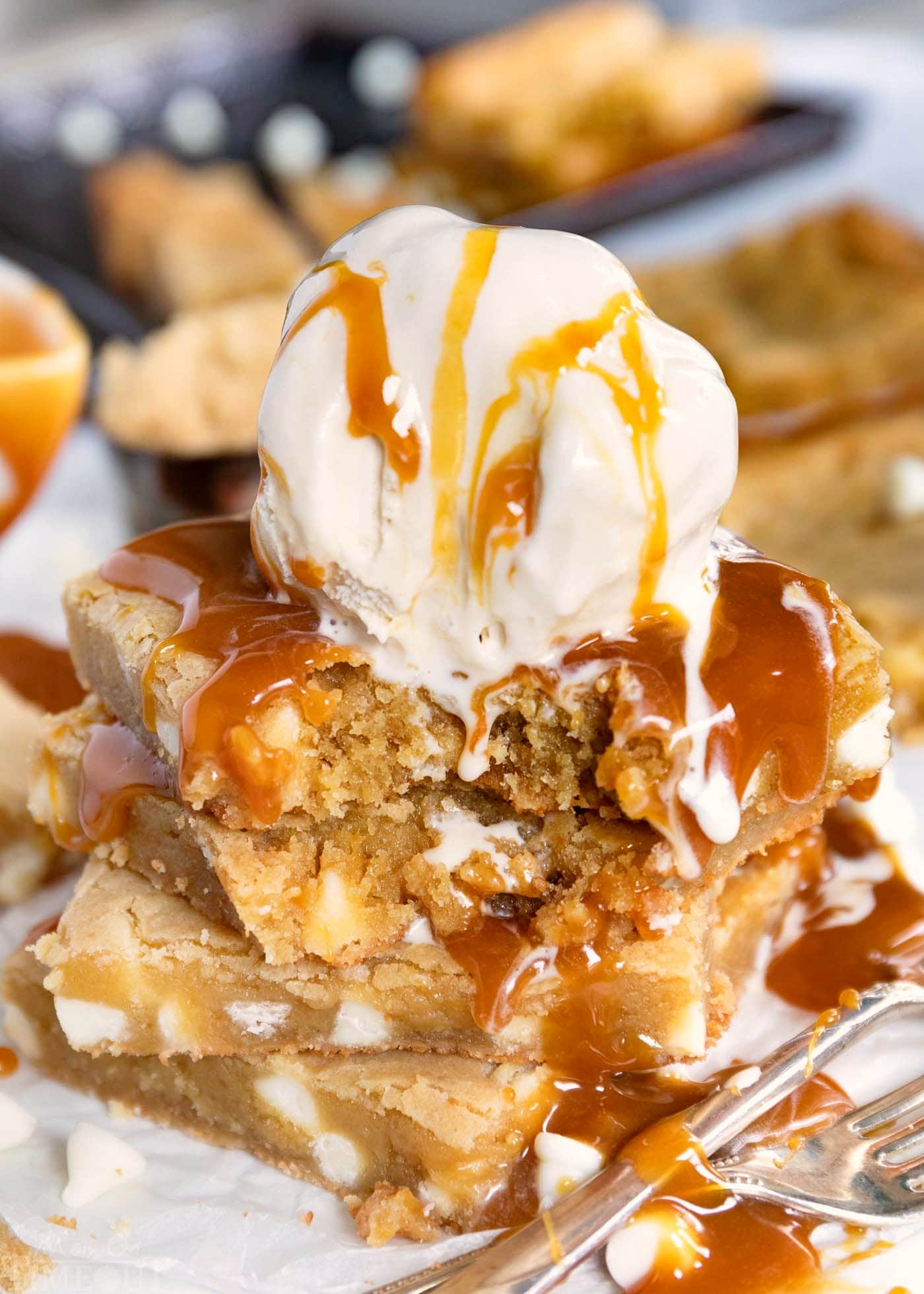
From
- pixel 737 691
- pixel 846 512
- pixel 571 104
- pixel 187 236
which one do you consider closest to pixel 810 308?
pixel 846 512

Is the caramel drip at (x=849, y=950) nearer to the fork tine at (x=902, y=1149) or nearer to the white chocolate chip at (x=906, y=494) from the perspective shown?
the fork tine at (x=902, y=1149)

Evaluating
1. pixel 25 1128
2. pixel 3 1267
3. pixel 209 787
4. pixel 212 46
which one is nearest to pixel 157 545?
pixel 209 787

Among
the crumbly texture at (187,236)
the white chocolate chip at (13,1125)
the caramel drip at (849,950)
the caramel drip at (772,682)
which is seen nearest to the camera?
the caramel drip at (772,682)

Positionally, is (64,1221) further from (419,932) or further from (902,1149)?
(902,1149)

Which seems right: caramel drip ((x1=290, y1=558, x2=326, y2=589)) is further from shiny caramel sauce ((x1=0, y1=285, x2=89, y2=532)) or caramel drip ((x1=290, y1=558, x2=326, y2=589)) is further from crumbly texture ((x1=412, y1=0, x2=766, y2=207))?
crumbly texture ((x1=412, y1=0, x2=766, y2=207))

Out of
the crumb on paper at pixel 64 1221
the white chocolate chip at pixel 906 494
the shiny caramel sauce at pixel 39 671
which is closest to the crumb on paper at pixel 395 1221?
the crumb on paper at pixel 64 1221

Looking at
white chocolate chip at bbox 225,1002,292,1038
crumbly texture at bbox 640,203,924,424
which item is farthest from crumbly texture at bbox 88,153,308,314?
white chocolate chip at bbox 225,1002,292,1038
